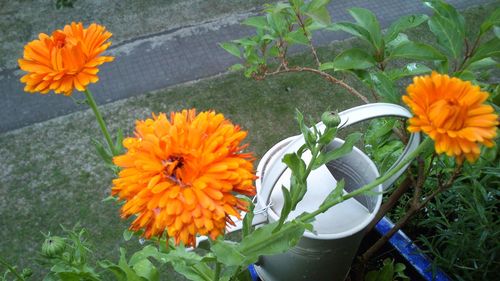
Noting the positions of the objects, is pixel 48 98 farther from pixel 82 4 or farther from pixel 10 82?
pixel 82 4

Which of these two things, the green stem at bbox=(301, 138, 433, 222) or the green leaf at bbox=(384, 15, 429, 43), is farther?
the green leaf at bbox=(384, 15, 429, 43)

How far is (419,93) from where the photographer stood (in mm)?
550

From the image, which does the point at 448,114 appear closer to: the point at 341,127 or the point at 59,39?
the point at 341,127

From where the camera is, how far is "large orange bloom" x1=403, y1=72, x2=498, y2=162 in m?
0.53

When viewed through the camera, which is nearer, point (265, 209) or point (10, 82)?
point (265, 209)

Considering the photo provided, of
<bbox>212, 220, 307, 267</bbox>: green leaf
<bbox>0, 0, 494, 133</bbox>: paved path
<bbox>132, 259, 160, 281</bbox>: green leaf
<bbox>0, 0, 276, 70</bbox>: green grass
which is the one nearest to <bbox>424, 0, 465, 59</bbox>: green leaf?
<bbox>212, 220, 307, 267</bbox>: green leaf

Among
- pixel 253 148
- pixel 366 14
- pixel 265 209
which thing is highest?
pixel 366 14

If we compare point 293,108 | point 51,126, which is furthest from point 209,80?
point 51,126

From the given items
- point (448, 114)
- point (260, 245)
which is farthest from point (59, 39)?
point (448, 114)

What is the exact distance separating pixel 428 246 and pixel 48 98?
1.38 m

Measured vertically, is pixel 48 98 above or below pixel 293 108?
above

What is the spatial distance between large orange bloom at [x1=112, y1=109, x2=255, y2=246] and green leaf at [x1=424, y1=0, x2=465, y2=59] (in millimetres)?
382

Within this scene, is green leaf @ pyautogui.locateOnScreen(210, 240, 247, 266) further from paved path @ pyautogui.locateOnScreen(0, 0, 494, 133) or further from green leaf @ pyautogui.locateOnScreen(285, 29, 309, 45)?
paved path @ pyautogui.locateOnScreen(0, 0, 494, 133)

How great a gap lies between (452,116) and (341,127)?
7.6 inches
